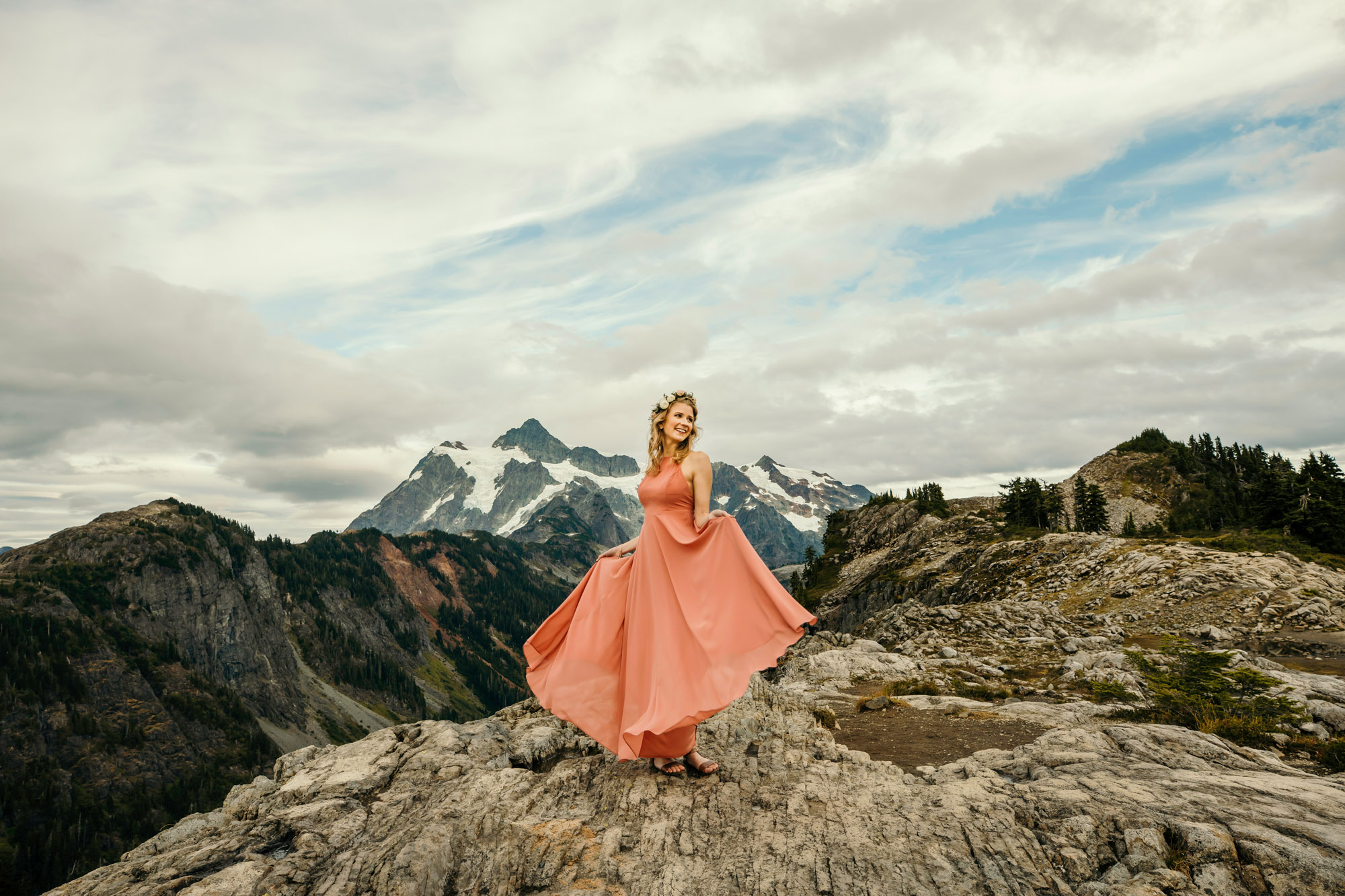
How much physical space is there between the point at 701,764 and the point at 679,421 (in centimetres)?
400

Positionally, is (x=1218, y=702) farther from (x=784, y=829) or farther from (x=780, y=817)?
(x=784, y=829)

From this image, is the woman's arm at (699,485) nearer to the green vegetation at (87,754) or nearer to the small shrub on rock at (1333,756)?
the small shrub on rock at (1333,756)

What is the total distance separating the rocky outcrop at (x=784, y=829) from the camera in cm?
522

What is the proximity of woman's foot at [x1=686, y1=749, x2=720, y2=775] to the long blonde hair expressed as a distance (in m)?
3.34

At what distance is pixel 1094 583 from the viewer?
1130 inches

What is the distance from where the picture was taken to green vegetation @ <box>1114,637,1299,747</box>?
28.8 ft

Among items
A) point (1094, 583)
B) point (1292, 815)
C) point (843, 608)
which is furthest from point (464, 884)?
point (843, 608)

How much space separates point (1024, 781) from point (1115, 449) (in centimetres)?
14228

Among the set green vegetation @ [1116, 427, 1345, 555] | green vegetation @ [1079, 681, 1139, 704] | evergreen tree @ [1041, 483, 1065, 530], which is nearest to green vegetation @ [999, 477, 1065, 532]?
evergreen tree @ [1041, 483, 1065, 530]

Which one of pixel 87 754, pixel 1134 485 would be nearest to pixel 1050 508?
pixel 1134 485

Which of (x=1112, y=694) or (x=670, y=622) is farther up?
(x=670, y=622)

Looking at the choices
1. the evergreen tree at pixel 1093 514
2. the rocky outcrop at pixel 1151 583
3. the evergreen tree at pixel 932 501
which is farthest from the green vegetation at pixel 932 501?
the rocky outcrop at pixel 1151 583

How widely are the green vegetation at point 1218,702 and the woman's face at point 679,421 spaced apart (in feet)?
26.9

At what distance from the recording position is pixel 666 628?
285 inches
